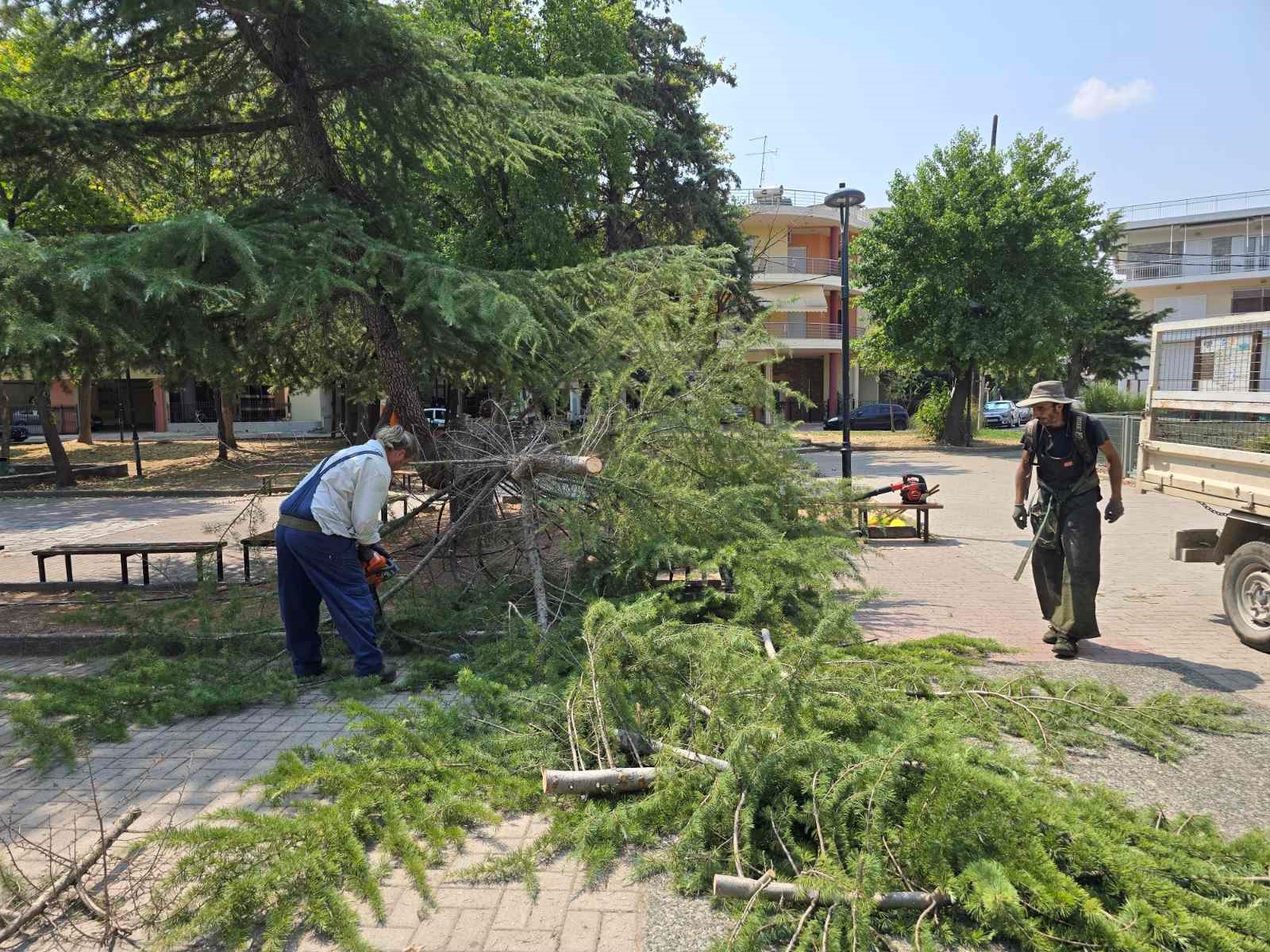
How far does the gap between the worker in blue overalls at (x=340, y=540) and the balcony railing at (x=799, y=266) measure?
1447 inches

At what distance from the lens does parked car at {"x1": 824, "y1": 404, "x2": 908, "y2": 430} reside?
37.1 m

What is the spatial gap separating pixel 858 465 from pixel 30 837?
846 inches

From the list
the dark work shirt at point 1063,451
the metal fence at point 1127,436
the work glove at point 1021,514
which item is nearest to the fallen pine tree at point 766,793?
the work glove at point 1021,514

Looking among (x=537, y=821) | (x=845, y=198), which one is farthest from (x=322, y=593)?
(x=845, y=198)

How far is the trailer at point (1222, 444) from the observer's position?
591 centimetres

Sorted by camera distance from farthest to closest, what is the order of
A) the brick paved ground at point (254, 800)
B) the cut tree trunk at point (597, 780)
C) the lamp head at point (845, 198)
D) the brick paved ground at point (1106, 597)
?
the lamp head at point (845, 198) < the brick paved ground at point (1106, 597) < the cut tree trunk at point (597, 780) < the brick paved ground at point (254, 800)

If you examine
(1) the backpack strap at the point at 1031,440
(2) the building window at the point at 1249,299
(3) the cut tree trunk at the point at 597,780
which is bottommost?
(3) the cut tree trunk at the point at 597,780

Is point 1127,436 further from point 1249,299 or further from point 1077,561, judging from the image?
point 1249,299

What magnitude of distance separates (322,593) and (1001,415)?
44690mm

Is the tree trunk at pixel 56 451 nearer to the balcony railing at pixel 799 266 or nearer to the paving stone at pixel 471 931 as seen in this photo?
the paving stone at pixel 471 931

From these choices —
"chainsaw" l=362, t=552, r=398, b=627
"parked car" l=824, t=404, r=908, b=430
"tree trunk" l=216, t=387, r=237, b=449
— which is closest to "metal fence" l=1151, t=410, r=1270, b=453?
"chainsaw" l=362, t=552, r=398, b=627

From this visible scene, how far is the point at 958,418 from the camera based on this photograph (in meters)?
29.1

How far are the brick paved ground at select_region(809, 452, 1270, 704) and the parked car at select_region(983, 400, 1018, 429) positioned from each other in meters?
31.6

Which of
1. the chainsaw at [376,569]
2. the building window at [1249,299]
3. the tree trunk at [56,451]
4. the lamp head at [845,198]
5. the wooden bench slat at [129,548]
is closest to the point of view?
the chainsaw at [376,569]
